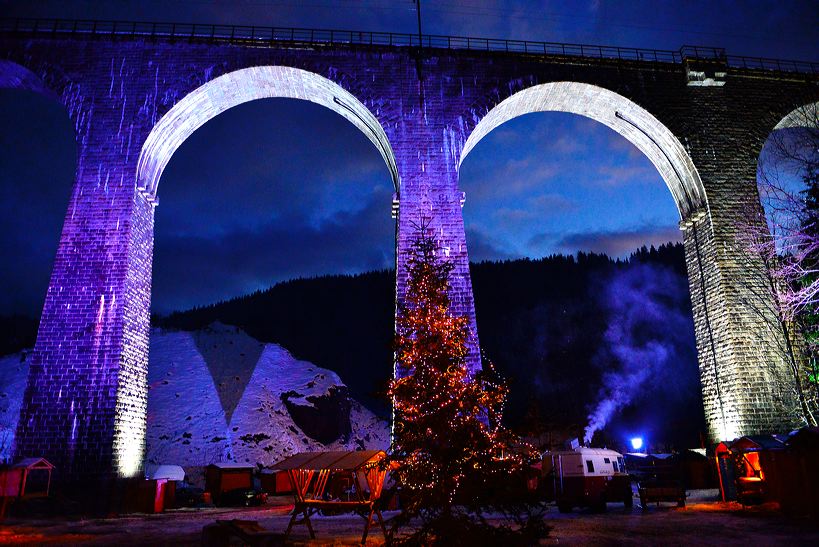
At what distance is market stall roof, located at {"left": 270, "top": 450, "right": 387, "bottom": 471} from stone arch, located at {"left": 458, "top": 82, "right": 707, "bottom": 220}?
10.9 meters

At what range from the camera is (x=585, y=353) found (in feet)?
206

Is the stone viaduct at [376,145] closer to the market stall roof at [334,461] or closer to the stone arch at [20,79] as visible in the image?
the stone arch at [20,79]

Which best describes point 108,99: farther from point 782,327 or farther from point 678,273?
point 678,273

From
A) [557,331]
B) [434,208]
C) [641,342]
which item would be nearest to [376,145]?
[434,208]

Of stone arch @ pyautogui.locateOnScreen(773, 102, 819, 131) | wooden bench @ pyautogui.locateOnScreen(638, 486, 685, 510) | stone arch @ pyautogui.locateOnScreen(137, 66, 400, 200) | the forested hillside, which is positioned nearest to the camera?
wooden bench @ pyautogui.locateOnScreen(638, 486, 685, 510)

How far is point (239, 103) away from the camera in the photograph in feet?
62.4

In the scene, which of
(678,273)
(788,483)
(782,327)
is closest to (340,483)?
(788,483)

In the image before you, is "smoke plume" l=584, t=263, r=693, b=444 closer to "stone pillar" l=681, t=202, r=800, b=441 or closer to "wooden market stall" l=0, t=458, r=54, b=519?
"stone pillar" l=681, t=202, r=800, b=441

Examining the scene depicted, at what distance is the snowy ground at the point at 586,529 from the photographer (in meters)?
8.68

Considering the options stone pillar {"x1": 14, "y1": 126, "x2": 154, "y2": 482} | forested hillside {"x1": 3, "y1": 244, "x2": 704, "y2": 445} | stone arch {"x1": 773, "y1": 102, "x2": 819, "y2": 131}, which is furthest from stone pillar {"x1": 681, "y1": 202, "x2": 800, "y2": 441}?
forested hillside {"x1": 3, "y1": 244, "x2": 704, "y2": 445}

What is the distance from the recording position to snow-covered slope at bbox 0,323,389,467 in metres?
36.4

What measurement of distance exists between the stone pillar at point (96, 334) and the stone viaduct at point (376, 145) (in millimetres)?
41

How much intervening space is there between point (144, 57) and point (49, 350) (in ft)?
30.0

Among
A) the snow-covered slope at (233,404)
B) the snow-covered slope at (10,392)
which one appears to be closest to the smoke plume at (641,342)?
the snow-covered slope at (233,404)
